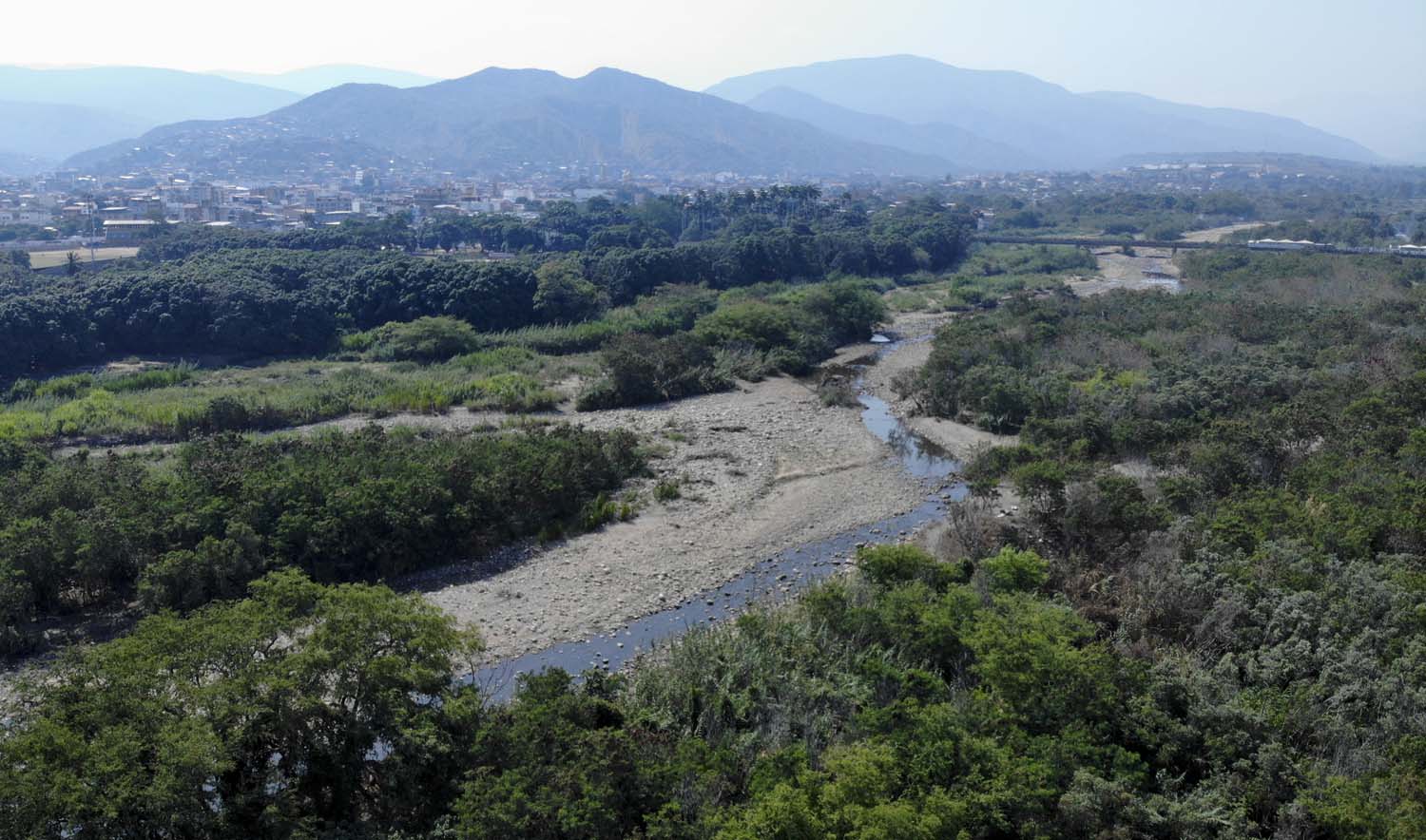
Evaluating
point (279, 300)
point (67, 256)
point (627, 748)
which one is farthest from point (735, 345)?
point (67, 256)

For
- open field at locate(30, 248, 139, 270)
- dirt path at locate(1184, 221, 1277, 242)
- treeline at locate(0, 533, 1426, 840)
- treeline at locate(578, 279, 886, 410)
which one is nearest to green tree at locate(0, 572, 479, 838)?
treeline at locate(0, 533, 1426, 840)

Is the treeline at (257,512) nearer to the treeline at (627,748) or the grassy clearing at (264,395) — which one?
the grassy clearing at (264,395)

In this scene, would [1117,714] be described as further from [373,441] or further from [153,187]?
[153,187]

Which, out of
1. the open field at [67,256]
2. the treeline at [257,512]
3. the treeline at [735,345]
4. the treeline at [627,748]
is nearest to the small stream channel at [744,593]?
the treeline at [627,748]

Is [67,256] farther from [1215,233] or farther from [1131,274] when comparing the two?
[1215,233]

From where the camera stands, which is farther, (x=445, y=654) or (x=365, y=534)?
(x=365, y=534)

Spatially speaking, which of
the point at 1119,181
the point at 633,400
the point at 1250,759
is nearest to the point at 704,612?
the point at 1250,759

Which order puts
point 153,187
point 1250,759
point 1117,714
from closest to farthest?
1. point 1250,759
2. point 1117,714
3. point 153,187
